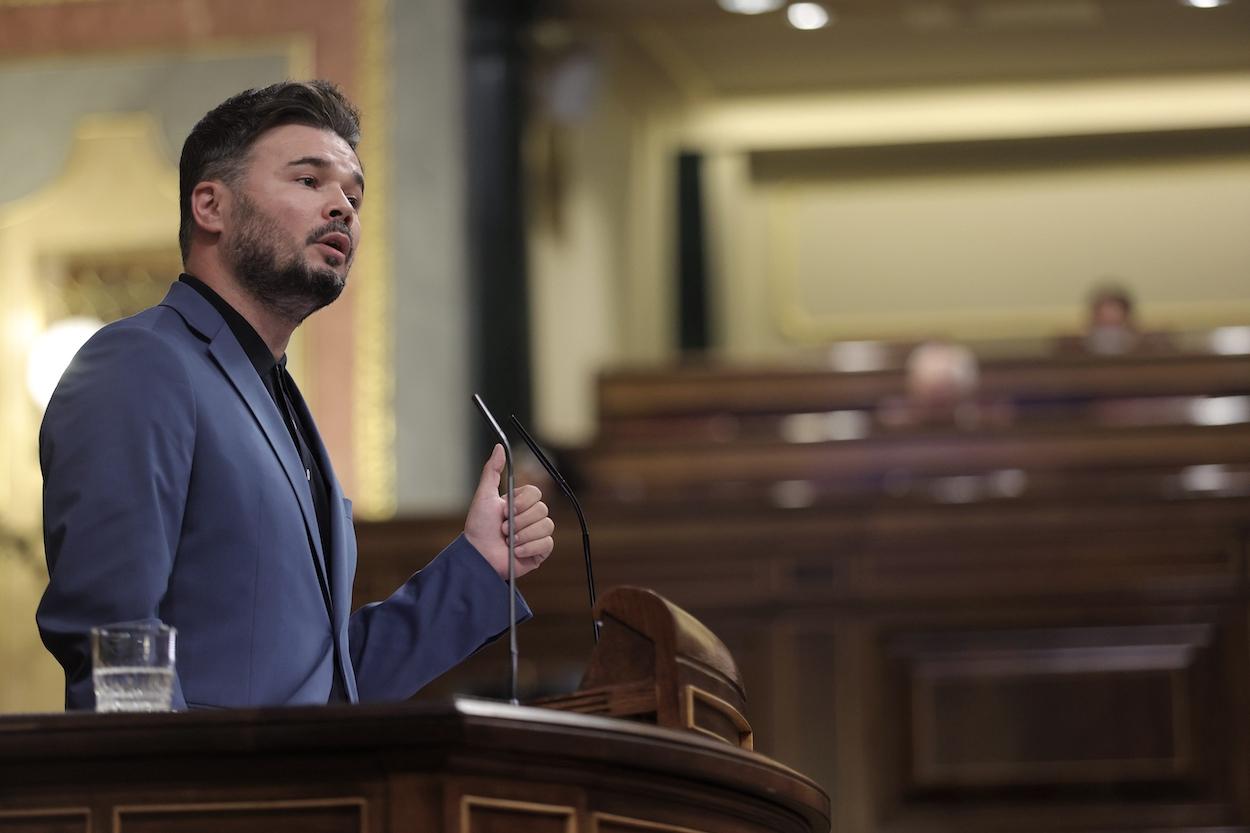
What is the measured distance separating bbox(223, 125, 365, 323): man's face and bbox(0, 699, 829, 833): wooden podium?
59 centimetres

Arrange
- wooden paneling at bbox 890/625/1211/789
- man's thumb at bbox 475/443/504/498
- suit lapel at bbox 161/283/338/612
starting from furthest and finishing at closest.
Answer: wooden paneling at bbox 890/625/1211/789, man's thumb at bbox 475/443/504/498, suit lapel at bbox 161/283/338/612

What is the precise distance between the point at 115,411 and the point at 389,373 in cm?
587

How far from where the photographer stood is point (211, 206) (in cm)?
210

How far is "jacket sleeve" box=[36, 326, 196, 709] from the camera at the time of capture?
1818mm

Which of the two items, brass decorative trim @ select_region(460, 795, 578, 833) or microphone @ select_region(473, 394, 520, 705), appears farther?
microphone @ select_region(473, 394, 520, 705)

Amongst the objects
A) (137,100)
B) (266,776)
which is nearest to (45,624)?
(266,776)

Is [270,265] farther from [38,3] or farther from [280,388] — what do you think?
[38,3]

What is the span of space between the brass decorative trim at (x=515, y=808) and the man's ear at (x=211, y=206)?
738 millimetres

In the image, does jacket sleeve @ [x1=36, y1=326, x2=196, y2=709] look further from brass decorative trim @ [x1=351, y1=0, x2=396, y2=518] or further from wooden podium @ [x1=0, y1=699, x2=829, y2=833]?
brass decorative trim @ [x1=351, y1=0, x2=396, y2=518]

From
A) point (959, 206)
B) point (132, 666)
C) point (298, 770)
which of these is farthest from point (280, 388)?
point (959, 206)

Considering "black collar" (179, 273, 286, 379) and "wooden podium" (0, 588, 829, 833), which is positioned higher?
"black collar" (179, 273, 286, 379)

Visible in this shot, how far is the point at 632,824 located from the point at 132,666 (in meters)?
0.45

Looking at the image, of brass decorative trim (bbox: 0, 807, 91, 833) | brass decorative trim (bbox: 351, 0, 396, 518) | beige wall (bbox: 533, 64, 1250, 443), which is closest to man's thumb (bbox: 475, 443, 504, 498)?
brass decorative trim (bbox: 0, 807, 91, 833)

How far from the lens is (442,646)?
7.12 ft
